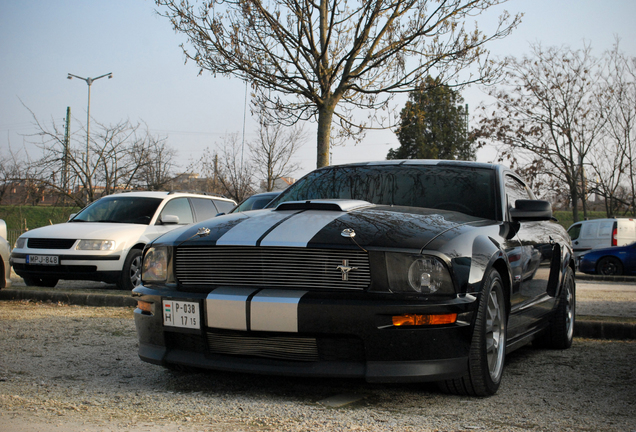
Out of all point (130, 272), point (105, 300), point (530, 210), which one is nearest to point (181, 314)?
point (530, 210)

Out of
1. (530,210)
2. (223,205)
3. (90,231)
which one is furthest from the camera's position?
(223,205)

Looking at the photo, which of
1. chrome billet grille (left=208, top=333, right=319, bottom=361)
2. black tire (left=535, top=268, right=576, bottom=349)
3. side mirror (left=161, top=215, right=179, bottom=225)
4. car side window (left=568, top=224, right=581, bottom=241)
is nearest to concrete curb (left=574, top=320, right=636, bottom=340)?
black tire (left=535, top=268, right=576, bottom=349)

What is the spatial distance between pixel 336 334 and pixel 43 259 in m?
7.35

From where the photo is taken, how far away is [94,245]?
9.37 m

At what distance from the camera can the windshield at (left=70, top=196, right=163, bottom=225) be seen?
34.5 ft

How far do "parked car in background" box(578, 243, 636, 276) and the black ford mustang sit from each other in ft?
49.3

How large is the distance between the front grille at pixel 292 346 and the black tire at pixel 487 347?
2.02ft

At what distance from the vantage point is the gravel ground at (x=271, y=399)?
2900mm

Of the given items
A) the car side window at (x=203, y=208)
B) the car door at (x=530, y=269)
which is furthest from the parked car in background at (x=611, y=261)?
the car door at (x=530, y=269)

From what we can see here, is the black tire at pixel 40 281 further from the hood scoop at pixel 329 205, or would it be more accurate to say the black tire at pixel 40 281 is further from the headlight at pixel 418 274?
the headlight at pixel 418 274

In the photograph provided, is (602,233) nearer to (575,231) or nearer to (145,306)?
(575,231)

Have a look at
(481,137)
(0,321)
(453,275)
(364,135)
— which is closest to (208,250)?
(453,275)

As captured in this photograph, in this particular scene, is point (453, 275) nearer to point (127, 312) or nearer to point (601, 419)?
point (601, 419)

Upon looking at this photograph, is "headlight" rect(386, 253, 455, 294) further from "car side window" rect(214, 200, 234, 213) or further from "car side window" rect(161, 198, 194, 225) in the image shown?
"car side window" rect(214, 200, 234, 213)
